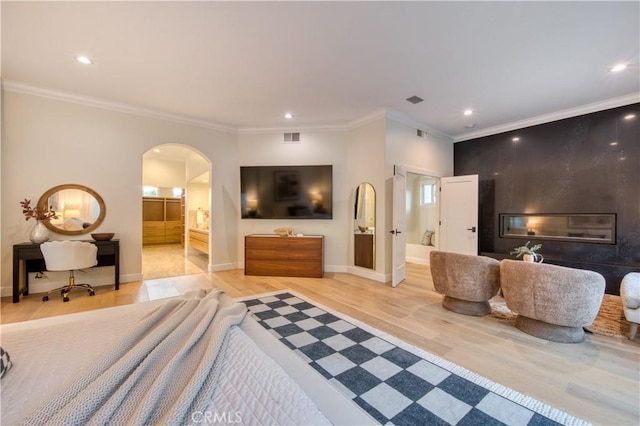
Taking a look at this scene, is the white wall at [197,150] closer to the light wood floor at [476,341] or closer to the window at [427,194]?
the light wood floor at [476,341]

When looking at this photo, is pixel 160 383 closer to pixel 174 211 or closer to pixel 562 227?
pixel 562 227

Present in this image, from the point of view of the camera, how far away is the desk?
3359 mm

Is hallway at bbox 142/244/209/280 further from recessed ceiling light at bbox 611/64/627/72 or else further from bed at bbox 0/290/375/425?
recessed ceiling light at bbox 611/64/627/72

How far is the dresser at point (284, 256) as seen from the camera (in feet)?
15.6

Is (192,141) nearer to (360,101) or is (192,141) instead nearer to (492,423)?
(360,101)

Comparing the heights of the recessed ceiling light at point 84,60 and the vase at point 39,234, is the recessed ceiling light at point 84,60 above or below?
above

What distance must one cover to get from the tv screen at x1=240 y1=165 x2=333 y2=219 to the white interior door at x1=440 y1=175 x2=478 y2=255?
8.34 feet

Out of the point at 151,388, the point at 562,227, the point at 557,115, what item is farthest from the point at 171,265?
the point at 557,115

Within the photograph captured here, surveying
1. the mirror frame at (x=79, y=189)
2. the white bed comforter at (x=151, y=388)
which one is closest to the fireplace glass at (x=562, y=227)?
the white bed comforter at (x=151, y=388)

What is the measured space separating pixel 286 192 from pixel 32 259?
12.5ft

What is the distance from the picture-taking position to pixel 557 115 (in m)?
4.56

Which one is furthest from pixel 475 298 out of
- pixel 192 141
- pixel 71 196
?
pixel 71 196

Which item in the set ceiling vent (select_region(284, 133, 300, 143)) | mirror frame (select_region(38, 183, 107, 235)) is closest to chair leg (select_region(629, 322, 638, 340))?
ceiling vent (select_region(284, 133, 300, 143))

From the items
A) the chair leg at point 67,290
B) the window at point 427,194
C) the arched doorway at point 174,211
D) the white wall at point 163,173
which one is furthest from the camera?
the white wall at point 163,173
